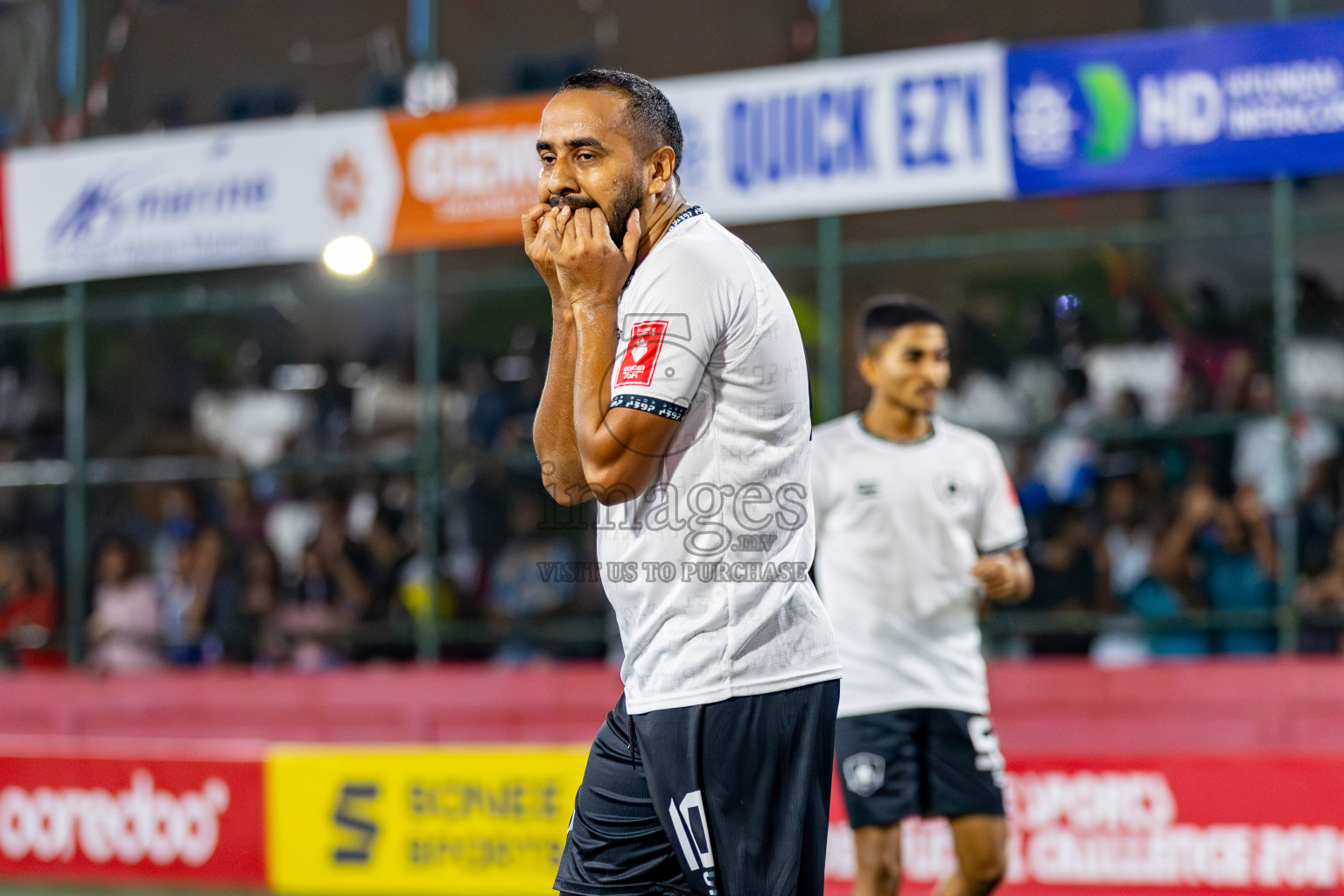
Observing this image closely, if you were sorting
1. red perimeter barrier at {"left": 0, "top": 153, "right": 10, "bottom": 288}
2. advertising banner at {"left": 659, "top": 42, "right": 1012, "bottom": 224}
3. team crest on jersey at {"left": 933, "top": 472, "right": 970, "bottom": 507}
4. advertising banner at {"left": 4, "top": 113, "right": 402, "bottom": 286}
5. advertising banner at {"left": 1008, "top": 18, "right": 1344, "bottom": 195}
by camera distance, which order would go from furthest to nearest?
red perimeter barrier at {"left": 0, "top": 153, "right": 10, "bottom": 288} → advertising banner at {"left": 4, "top": 113, "right": 402, "bottom": 286} → advertising banner at {"left": 659, "top": 42, "right": 1012, "bottom": 224} → advertising banner at {"left": 1008, "top": 18, "right": 1344, "bottom": 195} → team crest on jersey at {"left": 933, "top": 472, "right": 970, "bottom": 507}

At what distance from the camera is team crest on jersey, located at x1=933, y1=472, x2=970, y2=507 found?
563 centimetres

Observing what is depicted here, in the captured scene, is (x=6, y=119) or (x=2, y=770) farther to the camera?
(x=6, y=119)

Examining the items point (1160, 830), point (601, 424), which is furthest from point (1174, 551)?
point (601, 424)

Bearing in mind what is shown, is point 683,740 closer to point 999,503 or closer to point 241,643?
point 999,503

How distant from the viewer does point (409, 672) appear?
9.22m

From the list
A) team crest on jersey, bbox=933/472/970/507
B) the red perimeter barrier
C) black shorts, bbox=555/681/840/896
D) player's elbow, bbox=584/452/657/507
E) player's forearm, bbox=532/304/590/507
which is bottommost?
black shorts, bbox=555/681/840/896

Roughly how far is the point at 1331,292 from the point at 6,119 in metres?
9.34

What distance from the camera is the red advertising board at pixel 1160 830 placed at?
6676mm

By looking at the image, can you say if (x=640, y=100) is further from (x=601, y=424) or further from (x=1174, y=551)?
(x=1174, y=551)

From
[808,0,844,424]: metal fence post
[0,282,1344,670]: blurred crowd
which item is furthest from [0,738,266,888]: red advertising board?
[808,0,844,424]: metal fence post

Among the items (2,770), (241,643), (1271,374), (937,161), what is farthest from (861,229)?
(2,770)

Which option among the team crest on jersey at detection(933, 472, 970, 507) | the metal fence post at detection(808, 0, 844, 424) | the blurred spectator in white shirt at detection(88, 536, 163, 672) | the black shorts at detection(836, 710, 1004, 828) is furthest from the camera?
the blurred spectator in white shirt at detection(88, 536, 163, 672)

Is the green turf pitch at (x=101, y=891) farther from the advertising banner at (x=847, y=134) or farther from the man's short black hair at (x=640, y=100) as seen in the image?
the man's short black hair at (x=640, y=100)

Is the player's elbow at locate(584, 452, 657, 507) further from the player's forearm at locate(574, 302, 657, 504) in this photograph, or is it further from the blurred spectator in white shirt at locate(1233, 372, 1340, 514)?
the blurred spectator in white shirt at locate(1233, 372, 1340, 514)
